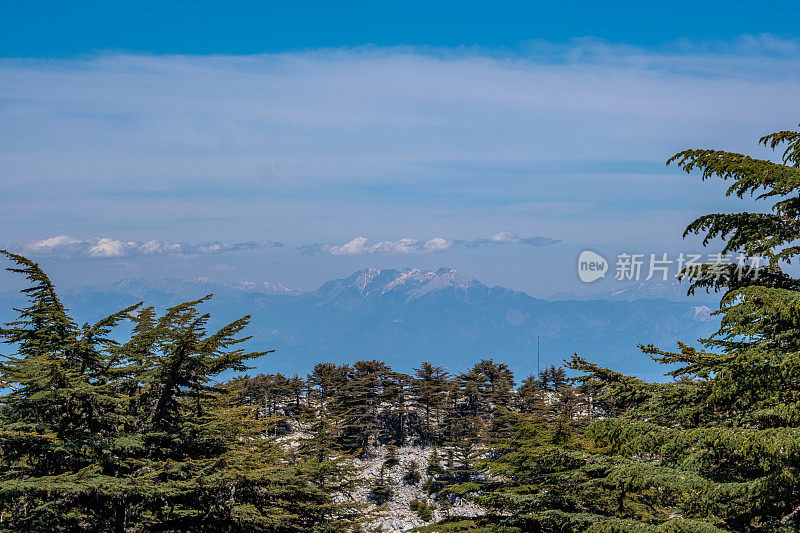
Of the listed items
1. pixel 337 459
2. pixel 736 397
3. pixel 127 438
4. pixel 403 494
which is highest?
pixel 736 397

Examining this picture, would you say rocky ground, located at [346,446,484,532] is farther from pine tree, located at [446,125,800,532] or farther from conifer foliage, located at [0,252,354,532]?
pine tree, located at [446,125,800,532]

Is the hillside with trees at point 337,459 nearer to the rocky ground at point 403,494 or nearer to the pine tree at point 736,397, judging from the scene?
the pine tree at point 736,397

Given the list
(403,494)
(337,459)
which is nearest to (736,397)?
(337,459)

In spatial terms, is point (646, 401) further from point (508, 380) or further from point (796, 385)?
point (508, 380)

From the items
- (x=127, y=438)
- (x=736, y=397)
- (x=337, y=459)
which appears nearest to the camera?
(x=736, y=397)

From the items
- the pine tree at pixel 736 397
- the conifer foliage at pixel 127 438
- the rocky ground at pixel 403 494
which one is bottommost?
the rocky ground at pixel 403 494

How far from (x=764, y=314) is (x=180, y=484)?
11069 millimetres

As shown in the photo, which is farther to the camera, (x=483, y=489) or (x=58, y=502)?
(x=483, y=489)

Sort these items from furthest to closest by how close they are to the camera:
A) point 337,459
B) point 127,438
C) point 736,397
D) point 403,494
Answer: point 403,494
point 337,459
point 127,438
point 736,397

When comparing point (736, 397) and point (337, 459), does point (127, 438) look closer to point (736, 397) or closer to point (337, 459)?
point (337, 459)

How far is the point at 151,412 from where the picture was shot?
13.3 metres

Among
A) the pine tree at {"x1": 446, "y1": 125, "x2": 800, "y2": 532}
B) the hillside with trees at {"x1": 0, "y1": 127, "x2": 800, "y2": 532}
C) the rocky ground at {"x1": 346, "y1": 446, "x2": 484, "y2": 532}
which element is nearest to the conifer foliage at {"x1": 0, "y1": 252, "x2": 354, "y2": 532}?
the hillside with trees at {"x1": 0, "y1": 127, "x2": 800, "y2": 532}

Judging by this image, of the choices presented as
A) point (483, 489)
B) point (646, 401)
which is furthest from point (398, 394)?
point (646, 401)

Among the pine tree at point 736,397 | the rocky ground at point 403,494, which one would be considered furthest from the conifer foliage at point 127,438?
the rocky ground at point 403,494
